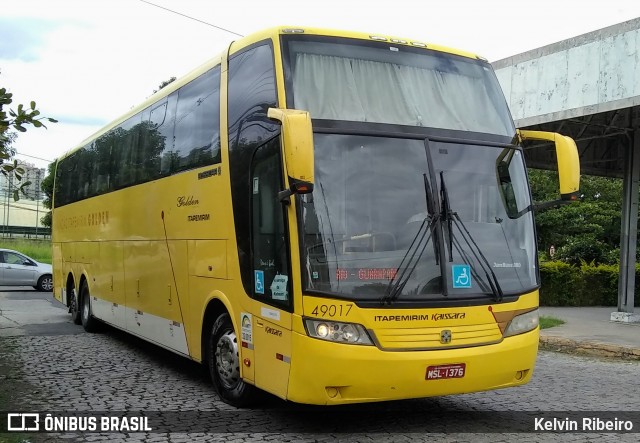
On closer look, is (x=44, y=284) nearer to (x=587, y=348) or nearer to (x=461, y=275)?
(x=587, y=348)

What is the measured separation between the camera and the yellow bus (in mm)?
5297

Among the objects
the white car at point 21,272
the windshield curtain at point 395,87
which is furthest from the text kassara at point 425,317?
the white car at point 21,272

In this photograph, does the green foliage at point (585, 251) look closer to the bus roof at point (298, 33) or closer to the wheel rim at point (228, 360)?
the bus roof at point (298, 33)

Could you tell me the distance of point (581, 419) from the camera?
642 centimetres

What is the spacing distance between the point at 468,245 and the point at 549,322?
10.1 meters

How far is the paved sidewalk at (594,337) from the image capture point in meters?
11.3

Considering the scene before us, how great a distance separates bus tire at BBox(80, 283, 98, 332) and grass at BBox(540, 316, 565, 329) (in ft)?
29.8

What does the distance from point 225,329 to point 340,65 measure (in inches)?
115

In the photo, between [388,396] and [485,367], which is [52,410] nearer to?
[388,396]

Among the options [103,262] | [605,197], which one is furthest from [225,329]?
[605,197]

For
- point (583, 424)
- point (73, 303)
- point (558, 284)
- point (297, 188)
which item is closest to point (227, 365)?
point (297, 188)

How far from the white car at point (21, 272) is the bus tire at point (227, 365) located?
1917cm

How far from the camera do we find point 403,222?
18.4 feet

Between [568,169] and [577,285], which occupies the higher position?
[568,169]
